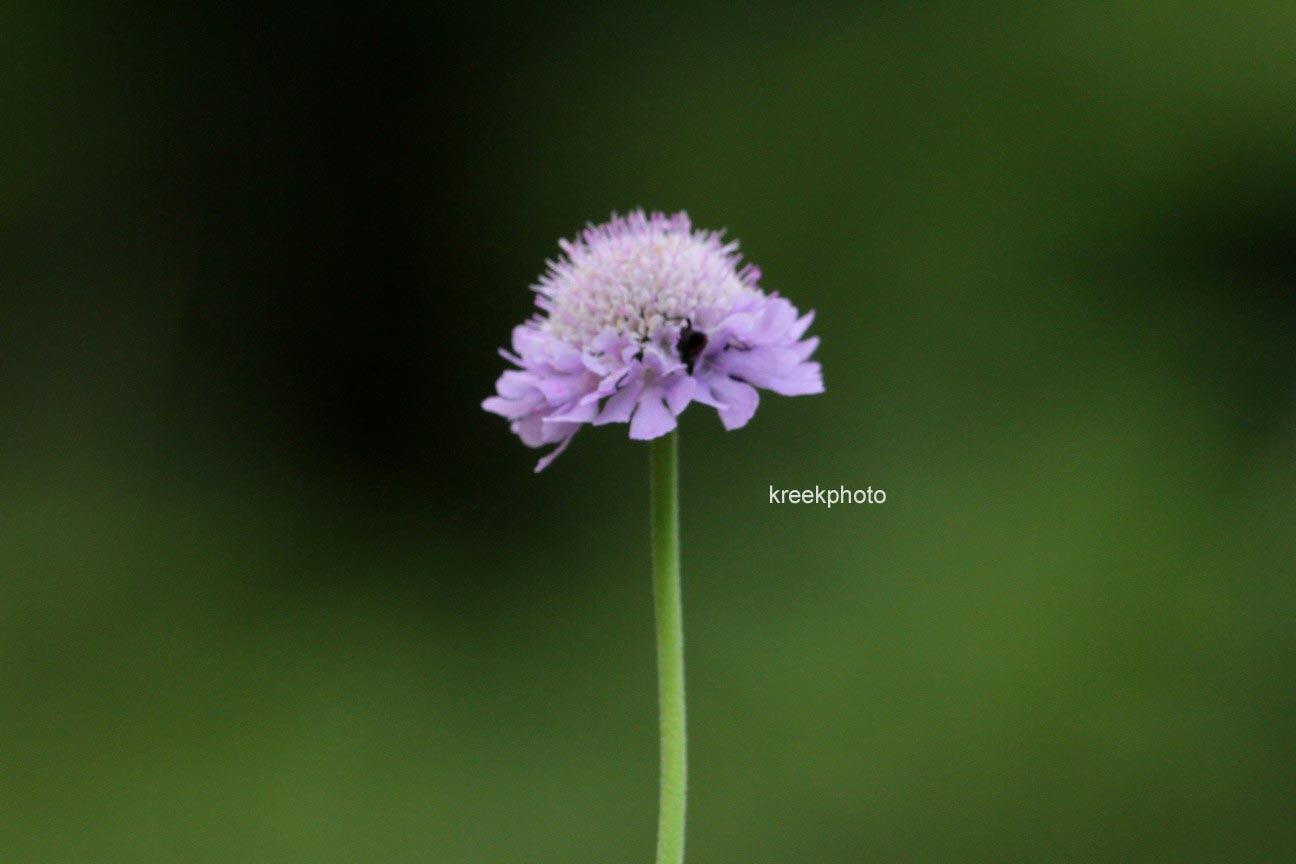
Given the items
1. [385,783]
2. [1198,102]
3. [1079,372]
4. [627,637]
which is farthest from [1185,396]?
[385,783]

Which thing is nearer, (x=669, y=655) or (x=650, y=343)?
(x=669, y=655)

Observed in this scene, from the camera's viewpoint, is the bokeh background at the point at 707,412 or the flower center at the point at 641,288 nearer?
the flower center at the point at 641,288

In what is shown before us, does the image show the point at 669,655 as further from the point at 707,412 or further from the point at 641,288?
the point at 707,412

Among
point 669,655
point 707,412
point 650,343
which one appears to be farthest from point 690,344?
point 707,412

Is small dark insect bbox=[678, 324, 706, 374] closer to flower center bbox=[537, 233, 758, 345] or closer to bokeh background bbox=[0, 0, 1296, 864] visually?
flower center bbox=[537, 233, 758, 345]

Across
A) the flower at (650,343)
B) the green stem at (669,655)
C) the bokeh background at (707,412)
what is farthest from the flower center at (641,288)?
the bokeh background at (707,412)

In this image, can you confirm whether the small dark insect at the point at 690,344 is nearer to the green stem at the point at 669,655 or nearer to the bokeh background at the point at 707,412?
the green stem at the point at 669,655
